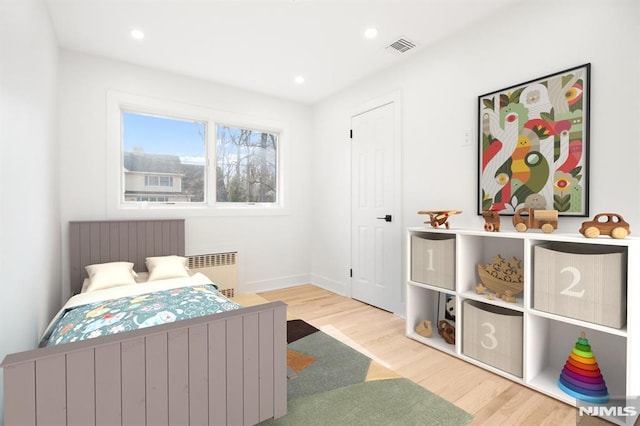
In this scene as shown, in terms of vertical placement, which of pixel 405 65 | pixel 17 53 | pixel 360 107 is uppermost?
pixel 405 65

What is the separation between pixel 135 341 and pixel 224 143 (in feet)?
10.3

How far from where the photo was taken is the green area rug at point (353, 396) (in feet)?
5.40

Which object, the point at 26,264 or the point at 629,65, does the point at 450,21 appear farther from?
the point at 26,264

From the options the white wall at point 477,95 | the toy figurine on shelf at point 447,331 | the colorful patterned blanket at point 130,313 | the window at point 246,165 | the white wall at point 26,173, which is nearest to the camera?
the white wall at point 26,173

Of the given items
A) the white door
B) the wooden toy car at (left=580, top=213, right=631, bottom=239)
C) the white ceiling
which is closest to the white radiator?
the white door

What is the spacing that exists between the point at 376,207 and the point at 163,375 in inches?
105

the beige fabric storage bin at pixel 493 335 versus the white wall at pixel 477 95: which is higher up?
the white wall at pixel 477 95

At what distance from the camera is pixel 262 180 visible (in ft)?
13.9

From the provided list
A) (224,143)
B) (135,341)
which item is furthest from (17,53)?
(224,143)

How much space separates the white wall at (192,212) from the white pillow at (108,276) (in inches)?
21.5

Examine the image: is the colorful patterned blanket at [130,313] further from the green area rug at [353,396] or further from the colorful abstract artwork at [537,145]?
the colorful abstract artwork at [537,145]

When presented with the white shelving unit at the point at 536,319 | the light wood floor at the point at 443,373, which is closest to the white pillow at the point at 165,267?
the light wood floor at the point at 443,373

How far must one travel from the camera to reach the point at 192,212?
11.7 feet

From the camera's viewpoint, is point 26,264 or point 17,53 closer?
point 17,53
